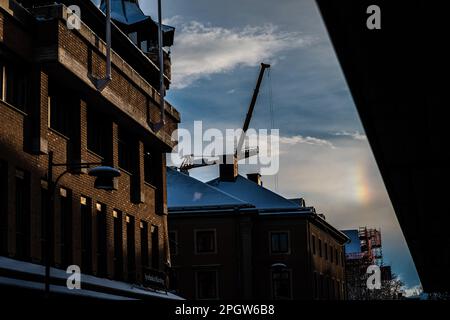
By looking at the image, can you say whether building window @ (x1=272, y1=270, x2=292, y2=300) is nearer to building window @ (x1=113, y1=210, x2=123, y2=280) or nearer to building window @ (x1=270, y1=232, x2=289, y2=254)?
building window @ (x1=270, y1=232, x2=289, y2=254)

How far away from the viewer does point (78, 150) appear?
30.6 meters

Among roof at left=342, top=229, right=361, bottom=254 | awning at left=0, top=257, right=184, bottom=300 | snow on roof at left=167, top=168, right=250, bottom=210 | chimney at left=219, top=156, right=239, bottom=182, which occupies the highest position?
roof at left=342, top=229, right=361, bottom=254

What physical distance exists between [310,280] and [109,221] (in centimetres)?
3646

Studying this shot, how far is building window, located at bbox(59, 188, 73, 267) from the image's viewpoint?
29.5m

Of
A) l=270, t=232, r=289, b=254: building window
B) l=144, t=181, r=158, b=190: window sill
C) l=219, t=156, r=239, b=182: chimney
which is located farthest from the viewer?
l=219, t=156, r=239, b=182: chimney

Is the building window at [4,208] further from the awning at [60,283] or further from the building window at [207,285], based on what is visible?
the building window at [207,285]

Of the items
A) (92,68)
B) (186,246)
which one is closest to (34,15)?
(92,68)

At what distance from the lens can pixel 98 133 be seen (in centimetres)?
3419

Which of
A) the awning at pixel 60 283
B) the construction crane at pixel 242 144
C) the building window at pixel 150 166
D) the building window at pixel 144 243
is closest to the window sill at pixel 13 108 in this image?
the awning at pixel 60 283

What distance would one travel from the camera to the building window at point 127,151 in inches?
1467

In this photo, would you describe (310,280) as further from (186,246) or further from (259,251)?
(186,246)

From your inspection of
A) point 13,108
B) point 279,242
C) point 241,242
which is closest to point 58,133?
point 13,108

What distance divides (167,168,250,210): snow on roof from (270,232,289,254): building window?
450 cm

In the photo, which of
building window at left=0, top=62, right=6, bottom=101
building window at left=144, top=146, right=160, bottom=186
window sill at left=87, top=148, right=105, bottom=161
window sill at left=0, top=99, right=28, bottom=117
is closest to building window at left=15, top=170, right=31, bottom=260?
window sill at left=0, top=99, right=28, bottom=117
